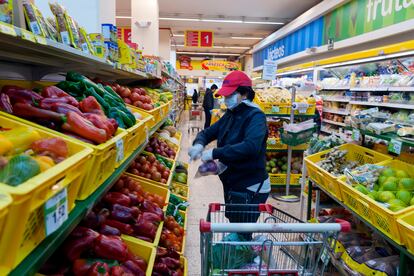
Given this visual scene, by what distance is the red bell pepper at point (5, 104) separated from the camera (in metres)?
1.34

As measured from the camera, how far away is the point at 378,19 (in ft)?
23.5

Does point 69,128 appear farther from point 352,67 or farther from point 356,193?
point 352,67

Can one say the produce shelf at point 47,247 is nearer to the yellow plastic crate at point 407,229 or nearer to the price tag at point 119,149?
the price tag at point 119,149

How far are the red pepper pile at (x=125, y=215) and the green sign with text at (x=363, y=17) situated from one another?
592 centimetres

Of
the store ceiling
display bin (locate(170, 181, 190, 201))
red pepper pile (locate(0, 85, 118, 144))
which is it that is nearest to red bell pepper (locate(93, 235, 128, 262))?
red pepper pile (locate(0, 85, 118, 144))

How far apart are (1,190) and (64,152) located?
448 millimetres

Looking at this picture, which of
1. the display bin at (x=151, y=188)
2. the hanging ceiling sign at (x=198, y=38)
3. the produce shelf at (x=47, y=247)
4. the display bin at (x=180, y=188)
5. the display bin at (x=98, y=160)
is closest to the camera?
the produce shelf at (x=47, y=247)

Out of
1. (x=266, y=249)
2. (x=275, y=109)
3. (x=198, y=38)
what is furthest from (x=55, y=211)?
(x=198, y=38)

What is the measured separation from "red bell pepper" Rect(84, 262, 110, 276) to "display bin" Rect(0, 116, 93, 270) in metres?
0.59

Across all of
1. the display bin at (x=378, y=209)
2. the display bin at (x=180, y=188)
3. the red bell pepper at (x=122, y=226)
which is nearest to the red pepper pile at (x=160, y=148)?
the display bin at (x=180, y=188)

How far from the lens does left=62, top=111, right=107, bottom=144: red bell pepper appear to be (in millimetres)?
1380

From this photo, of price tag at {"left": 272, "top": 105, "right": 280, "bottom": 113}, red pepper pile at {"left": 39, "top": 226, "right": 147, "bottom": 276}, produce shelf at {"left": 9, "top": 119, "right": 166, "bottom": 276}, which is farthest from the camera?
price tag at {"left": 272, "top": 105, "right": 280, "bottom": 113}

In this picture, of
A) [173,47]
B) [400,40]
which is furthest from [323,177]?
[173,47]

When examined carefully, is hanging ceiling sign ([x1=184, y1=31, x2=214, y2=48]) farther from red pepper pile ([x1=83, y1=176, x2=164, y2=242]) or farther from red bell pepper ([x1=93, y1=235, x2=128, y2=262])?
red bell pepper ([x1=93, y1=235, x2=128, y2=262])
